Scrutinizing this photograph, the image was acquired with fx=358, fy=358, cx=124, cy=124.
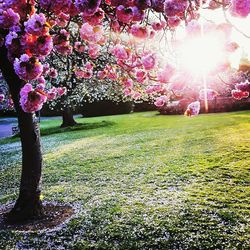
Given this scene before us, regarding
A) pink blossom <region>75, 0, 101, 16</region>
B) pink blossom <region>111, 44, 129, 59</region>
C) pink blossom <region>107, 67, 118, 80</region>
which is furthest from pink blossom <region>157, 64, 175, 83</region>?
pink blossom <region>107, 67, 118, 80</region>

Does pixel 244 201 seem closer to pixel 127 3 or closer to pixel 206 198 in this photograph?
pixel 206 198

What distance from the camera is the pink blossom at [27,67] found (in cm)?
276

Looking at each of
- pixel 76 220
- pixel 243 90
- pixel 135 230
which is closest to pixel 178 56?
pixel 243 90

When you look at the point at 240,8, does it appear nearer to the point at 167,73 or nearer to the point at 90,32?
the point at 167,73

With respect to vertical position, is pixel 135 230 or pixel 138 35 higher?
pixel 138 35

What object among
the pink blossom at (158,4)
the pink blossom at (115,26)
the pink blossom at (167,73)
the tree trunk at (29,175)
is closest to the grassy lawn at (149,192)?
the tree trunk at (29,175)

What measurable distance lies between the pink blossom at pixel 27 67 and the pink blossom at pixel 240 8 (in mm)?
1500

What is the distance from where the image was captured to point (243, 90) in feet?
16.3

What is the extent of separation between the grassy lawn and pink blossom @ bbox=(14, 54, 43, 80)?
2.32 metres

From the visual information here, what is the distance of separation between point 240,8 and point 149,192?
436 cm

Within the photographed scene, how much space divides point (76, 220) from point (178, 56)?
2715mm

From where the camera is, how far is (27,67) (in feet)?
9.11

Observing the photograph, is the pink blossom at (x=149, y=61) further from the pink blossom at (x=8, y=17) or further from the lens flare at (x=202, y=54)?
the pink blossom at (x=8, y=17)

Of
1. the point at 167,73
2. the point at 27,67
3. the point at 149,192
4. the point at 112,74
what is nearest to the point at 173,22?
the point at 167,73
